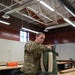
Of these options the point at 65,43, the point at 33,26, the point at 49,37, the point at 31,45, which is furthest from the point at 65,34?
the point at 31,45

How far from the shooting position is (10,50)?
320 inches

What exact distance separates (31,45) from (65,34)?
28.1ft

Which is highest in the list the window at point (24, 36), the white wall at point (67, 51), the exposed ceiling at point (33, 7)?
the exposed ceiling at point (33, 7)

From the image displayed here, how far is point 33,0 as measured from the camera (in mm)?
4953

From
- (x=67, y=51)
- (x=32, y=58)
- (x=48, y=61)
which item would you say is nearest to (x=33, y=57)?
(x=32, y=58)

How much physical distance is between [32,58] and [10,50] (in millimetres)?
6476

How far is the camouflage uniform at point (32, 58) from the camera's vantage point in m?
1.81

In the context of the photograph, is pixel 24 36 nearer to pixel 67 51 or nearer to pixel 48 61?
pixel 67 51

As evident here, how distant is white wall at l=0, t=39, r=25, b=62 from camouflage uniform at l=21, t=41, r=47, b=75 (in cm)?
594

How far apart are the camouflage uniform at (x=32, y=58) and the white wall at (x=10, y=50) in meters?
5.94

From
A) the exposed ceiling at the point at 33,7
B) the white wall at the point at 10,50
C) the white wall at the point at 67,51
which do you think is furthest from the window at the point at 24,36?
the white wall at the point at 67,51

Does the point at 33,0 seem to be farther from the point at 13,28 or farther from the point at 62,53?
the point at 62,53

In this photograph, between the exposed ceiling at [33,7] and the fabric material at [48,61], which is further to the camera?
the exposed ceiling at [33,7]

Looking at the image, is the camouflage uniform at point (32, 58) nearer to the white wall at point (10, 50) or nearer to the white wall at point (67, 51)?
the white wall at point (10, 50)
